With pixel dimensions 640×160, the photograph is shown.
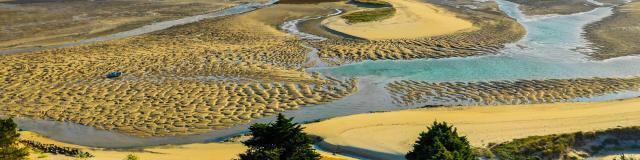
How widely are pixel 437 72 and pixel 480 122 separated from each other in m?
10.2

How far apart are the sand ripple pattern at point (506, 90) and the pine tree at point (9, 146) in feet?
53.4

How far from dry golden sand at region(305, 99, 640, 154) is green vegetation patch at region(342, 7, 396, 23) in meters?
27.2

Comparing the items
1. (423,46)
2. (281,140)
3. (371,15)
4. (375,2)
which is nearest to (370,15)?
(371,15)

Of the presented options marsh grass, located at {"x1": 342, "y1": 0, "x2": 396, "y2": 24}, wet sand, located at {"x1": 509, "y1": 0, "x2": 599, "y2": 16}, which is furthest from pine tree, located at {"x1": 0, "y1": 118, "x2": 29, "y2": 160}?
wet sand, located at {"x1": 509, "y1": 0, "x2": 599, "y2": 16}

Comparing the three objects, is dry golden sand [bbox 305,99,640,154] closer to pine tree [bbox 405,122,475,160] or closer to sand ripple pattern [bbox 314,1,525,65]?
pine tree [bbox 405,122,475,160]

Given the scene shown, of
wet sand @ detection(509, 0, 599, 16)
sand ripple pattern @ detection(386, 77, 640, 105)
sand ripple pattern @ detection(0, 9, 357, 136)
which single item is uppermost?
sand ripple pattern @ detection(0, 9, 357, 136)

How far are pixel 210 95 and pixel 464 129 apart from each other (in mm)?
11795

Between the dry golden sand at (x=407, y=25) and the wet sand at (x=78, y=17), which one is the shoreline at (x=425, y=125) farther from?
Answer: the wet sand at (x=78, y=17)

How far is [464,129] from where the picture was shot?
22.9 meters

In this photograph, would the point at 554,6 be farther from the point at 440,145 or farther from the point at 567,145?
the point at 440,145

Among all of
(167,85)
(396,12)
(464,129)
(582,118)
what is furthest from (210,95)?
(396,12)

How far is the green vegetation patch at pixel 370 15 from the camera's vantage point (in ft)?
173

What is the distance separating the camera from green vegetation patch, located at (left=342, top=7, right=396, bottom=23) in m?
52.9

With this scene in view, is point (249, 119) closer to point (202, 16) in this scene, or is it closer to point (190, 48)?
point (190, 48)
